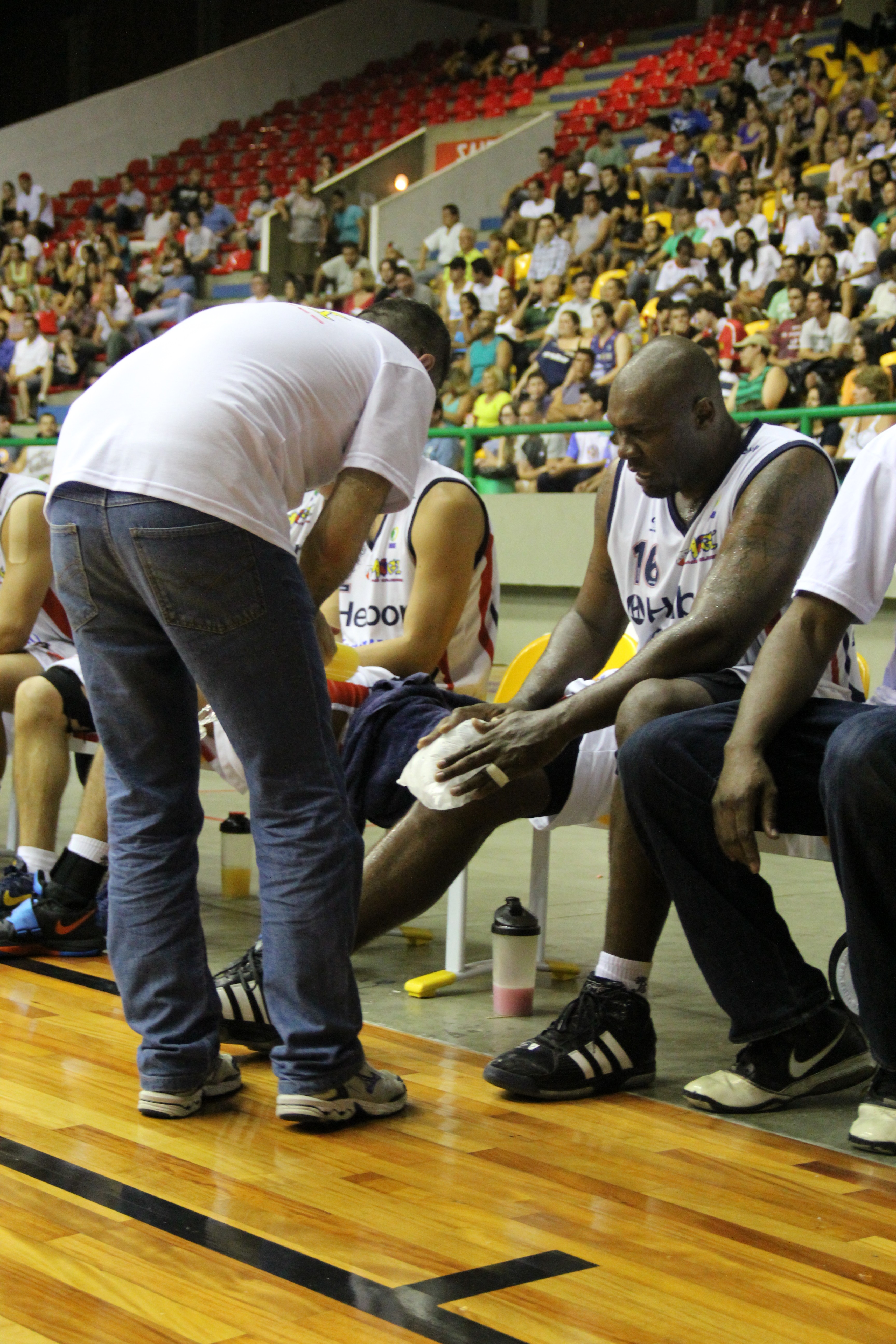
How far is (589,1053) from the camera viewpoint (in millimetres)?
2516

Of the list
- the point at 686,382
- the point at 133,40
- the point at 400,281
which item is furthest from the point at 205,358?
the point at 133,40

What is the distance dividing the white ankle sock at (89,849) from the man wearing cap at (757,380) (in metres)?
4.09

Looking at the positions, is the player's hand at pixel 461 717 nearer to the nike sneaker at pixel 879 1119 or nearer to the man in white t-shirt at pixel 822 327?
the nike sneaker at pixel 879 1119

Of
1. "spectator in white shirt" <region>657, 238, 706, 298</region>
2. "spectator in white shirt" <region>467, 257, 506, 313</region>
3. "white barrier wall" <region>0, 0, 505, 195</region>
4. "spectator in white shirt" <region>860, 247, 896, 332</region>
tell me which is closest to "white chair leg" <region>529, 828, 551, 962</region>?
"spectator in white shirt" <region>860, 247, 896, 332</region>

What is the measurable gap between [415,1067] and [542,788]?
1.93 feet

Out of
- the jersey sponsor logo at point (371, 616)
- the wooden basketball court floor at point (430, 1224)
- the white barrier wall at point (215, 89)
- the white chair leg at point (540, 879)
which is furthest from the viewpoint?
the white barrier wall at point (215, 89)

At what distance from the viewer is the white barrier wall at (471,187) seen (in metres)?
16.0

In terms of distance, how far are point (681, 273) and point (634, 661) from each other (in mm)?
8439

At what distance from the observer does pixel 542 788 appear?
115 inches

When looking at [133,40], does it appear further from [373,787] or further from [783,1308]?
[783,1308]

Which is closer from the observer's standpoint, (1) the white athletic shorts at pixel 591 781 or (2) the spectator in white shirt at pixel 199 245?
(1) the white athletic shorts at pixel 591 781

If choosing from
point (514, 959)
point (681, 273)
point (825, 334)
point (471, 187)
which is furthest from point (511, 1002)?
point (471, 187)

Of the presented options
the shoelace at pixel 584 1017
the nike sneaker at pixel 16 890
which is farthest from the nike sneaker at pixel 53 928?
the shoelace at pixel 584 1017

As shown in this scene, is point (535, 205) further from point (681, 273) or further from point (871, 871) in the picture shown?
point (871, 871)
